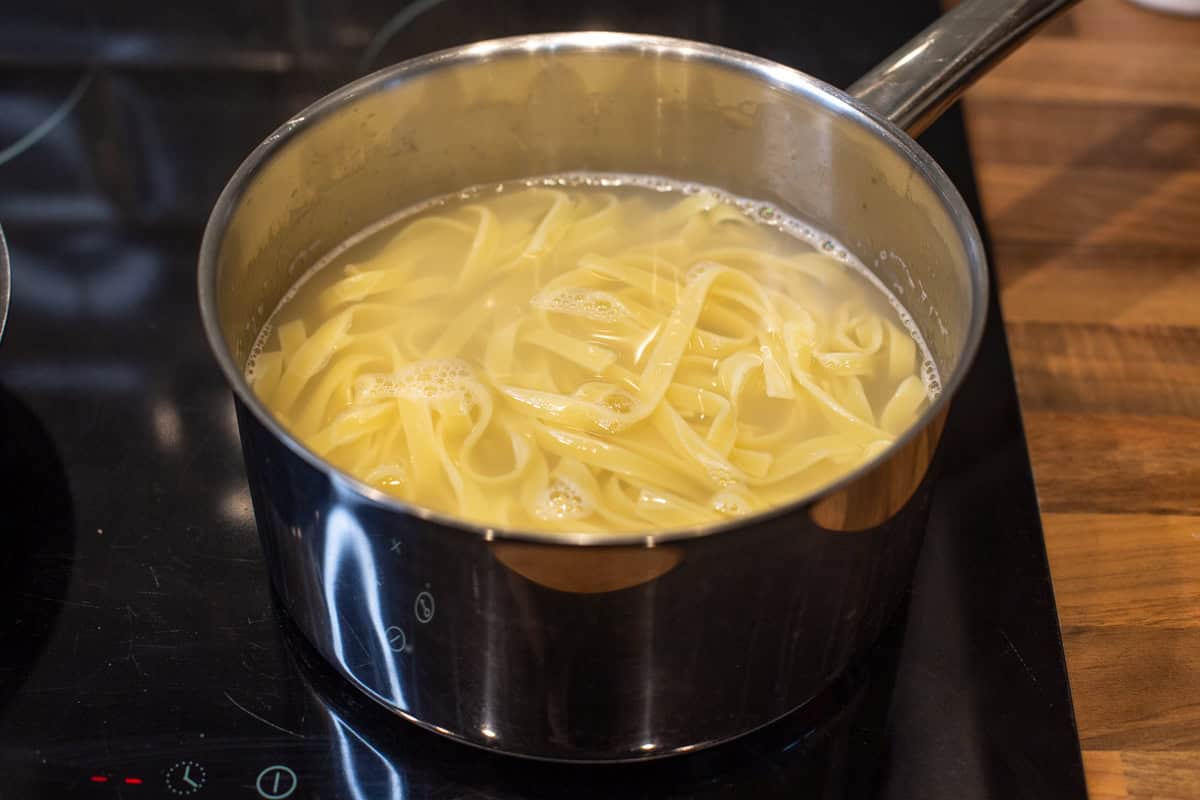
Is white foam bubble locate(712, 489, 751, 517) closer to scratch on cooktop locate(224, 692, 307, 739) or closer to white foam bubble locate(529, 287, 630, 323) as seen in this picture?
white foam bubble locate(529, 287, 630, 323)

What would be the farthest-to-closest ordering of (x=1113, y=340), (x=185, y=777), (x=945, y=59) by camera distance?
1. (x=1113, y=340)
2. (x=945, y=59)
3. (x=185, y=777)

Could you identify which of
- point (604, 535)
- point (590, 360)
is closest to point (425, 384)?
point (590, 360)

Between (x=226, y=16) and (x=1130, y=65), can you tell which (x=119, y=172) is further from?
(x=1130, y=65)

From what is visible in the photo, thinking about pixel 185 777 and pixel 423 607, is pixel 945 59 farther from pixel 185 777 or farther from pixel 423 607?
pixel 185 777

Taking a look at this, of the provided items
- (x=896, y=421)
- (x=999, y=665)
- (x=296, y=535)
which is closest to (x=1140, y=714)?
(x=999, y=665)

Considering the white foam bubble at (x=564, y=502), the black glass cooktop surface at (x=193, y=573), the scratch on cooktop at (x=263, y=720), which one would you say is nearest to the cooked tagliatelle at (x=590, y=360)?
the white foam bubble at (x=564, y=502)

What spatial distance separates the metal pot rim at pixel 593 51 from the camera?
38.9 inches

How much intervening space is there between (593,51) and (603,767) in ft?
2.83

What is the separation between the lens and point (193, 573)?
56.1 inches

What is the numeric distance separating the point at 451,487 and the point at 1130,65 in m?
1.52

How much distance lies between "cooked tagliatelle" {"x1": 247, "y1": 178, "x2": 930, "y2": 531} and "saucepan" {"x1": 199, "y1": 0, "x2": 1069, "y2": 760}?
47mm

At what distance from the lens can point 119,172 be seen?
1913mm

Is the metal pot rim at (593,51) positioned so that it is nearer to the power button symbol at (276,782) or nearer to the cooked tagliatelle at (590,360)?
the cooked tagliatelle at (590,360)

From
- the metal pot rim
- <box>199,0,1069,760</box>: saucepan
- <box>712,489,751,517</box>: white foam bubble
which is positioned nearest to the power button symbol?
<box>199,0,1069,760</box>: saucepan
